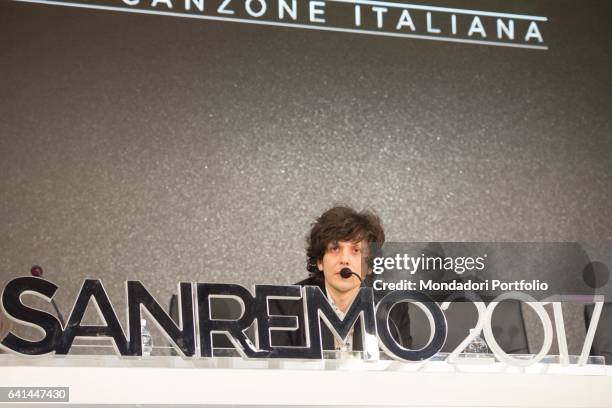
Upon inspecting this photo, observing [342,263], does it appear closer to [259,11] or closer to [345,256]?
[345,256]

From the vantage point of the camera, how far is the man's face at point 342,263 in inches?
67.6

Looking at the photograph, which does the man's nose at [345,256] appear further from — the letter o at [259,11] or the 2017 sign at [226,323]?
the letter o at [259,11]

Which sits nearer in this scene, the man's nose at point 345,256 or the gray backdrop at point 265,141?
the man's nose at point 345,256

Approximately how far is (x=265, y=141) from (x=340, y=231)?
0.68 m

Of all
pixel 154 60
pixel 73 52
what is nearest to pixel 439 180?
pixel 154 60

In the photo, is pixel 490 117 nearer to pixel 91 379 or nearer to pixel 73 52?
pixel 73 52

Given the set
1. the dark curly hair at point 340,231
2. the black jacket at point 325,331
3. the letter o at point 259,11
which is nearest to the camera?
the black jacket at point 325,331

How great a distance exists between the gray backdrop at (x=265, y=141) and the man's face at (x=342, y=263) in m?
0.66

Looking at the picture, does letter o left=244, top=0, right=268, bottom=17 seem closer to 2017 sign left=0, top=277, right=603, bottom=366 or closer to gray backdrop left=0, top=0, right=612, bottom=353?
gray backdrop left=0, top=0, right=612, bottom=353

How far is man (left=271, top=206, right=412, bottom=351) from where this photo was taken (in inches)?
56.0

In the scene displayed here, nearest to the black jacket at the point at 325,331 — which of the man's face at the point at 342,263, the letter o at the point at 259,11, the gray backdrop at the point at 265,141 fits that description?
the man's face at the point at 342,263

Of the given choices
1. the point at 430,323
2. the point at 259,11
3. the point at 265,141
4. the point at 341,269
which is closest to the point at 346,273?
the point at 341,269

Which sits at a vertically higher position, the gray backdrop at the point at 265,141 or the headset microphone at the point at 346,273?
the gray backdrop at the point at 265,141

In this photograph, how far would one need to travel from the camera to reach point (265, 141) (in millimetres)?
2729
